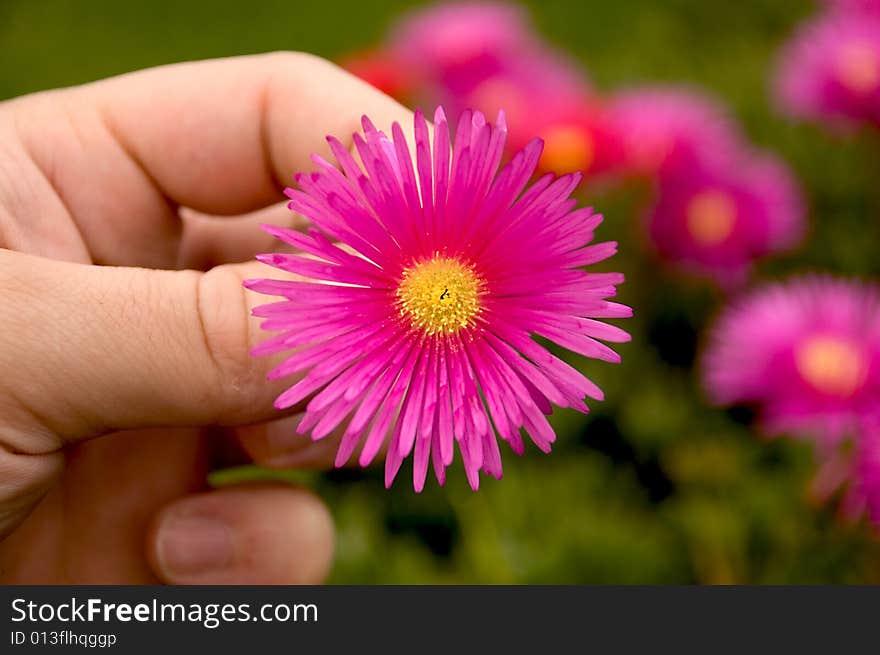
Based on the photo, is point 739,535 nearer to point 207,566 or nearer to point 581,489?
point 581,489

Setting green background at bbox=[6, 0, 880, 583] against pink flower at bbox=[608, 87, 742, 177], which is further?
pink flower at bbox=[608, 87, 742, 177]

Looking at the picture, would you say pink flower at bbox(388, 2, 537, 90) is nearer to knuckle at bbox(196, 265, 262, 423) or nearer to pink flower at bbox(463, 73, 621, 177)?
pink flower at bbox(463, 73, 621, 177)

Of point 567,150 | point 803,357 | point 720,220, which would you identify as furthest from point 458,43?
point 803,357

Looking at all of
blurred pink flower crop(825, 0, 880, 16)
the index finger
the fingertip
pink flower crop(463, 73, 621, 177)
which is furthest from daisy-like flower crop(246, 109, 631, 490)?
blurred pink flower crop(825, 0, 880, 16)

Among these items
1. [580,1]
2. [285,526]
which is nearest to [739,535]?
[285,526]

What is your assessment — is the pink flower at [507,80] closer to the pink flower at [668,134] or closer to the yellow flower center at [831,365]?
the pink flower at [668,134]

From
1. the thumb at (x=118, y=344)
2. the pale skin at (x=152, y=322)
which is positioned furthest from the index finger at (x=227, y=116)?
the thumb at (x=118, y=344)
